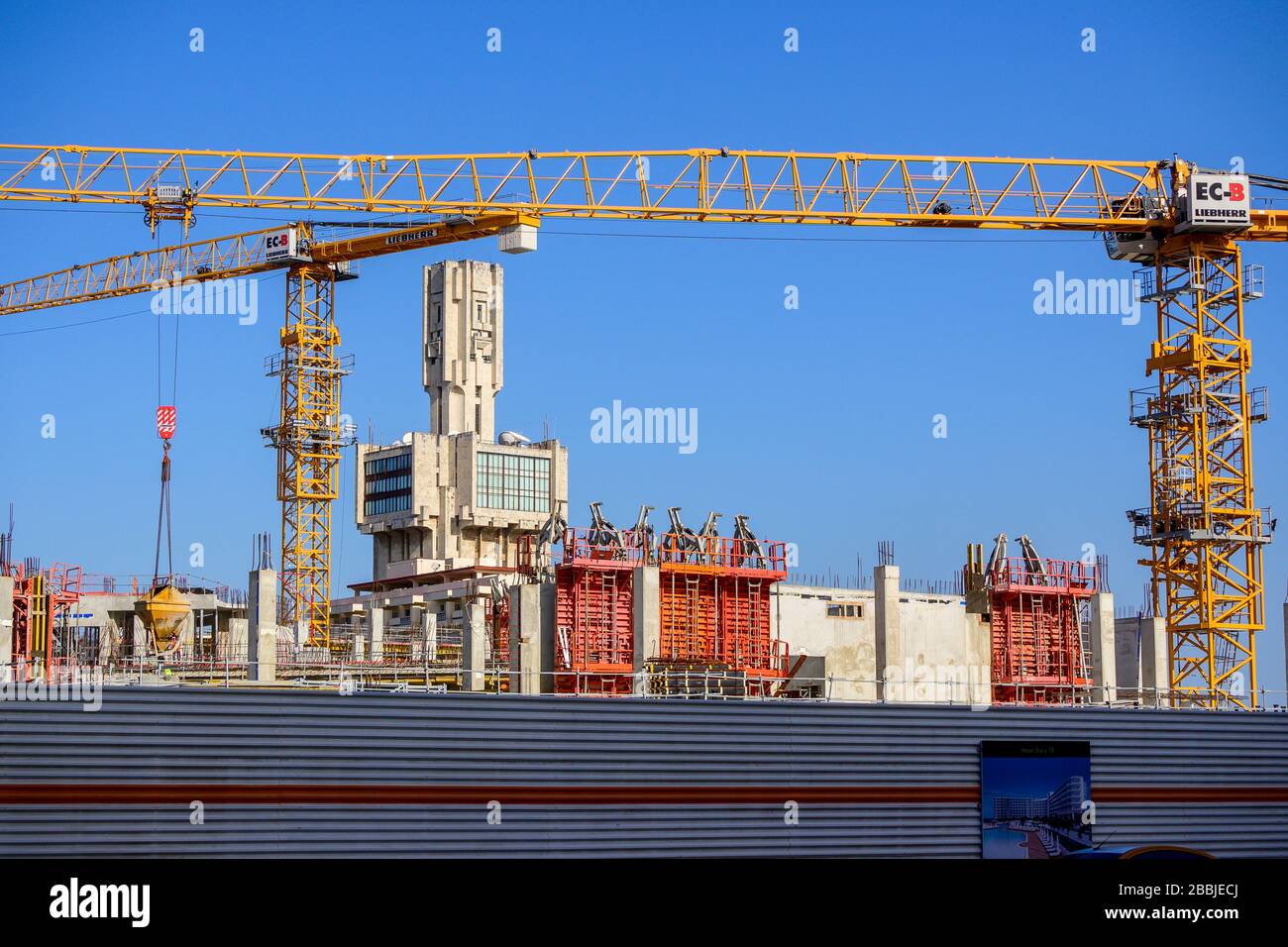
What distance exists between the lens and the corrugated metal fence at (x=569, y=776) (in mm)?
31016

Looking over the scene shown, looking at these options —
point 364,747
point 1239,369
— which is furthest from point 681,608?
point 364,747

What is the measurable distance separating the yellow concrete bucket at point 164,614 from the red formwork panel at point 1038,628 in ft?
104

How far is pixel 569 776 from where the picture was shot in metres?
34.8

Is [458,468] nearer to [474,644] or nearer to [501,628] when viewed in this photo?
[501,628]

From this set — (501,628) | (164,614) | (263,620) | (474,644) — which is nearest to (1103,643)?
(501,628)

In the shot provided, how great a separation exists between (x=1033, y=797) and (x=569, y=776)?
11.2 metres

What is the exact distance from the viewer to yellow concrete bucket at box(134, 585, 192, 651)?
205 feet

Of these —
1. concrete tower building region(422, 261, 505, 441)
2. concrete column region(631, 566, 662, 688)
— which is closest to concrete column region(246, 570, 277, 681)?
concrete column region(631, 566, 662, 688)

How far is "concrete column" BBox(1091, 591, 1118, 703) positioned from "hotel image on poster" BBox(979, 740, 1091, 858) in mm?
23736

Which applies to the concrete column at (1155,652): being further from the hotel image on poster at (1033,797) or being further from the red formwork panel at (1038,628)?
the hotel image on poster at (1033,797)

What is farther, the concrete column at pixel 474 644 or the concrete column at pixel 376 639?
the concrete column at pixel 376 639

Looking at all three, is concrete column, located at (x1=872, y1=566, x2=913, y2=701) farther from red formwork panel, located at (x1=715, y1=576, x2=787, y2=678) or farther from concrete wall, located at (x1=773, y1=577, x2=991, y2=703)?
concrete wall, located at (x1=773, y1=577, x2=991, y2=703)

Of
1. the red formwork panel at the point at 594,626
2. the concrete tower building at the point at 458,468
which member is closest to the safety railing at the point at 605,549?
the red formwork panel at the point at 594,626
